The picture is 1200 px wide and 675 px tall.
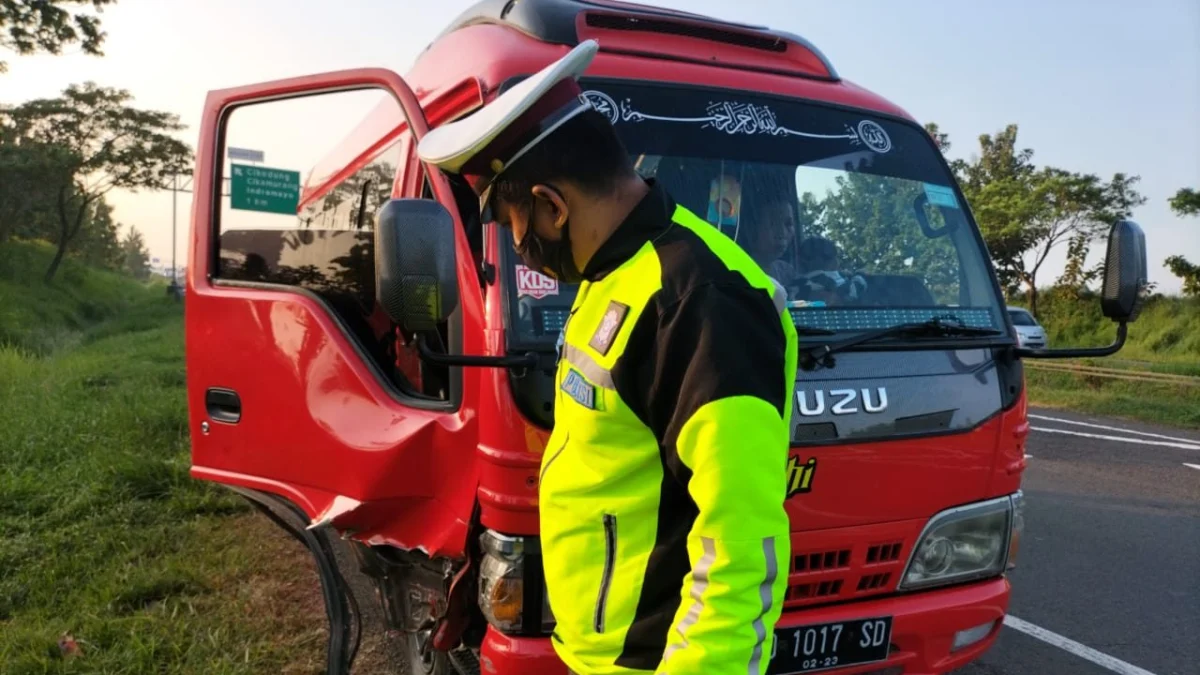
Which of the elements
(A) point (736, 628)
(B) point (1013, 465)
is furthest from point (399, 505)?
(B) point (1013, 465)

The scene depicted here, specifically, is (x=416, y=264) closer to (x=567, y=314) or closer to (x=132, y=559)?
(x=567, y=314)

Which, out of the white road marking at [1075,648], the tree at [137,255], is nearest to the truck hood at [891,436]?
the white road marking at [1075,648]

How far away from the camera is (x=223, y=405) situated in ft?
11.8

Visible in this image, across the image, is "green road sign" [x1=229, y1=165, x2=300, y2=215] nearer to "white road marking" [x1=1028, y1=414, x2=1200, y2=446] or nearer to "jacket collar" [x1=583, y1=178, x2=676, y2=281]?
"jacket collar" [x1=583, y1=178, x2=676, y2=281]

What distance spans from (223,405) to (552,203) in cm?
260

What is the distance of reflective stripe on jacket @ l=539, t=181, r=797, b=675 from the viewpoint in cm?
121

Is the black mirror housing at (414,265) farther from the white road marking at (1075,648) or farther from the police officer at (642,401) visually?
the white road marking at (1075,648)

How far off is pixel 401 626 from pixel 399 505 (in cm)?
55

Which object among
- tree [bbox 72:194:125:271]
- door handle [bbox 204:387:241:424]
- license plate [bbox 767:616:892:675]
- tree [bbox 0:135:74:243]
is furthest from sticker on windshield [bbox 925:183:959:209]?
tree [bbox 72:194:125:271]

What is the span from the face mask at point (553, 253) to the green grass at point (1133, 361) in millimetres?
5471

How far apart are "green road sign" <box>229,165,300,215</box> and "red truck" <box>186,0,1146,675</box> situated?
403 millimetres

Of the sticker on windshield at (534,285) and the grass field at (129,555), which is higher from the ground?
the sticker on windshield at (534,285)

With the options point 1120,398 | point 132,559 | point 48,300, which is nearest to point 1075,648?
point 132,559

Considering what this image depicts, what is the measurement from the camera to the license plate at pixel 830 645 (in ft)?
8.14
